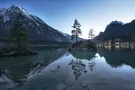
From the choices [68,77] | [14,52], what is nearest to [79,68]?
[68,77]

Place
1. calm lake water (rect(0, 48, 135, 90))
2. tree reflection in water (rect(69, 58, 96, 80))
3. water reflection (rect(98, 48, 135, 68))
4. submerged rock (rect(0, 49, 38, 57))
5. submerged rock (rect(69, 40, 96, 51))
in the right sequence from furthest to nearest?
1. submerged rock (rect(69, 40, 96, 51))
2. submerged rock (rect(0, 49, 38, 57))
3. water reflection (rect(98, 48, 135, 68))
4. tree reflection in water (rect(69, 58, 96, 80))
5. calm lake water (rect(0, 48, 135, 90))

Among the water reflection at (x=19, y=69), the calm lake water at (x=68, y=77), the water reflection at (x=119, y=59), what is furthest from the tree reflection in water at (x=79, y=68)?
the water reflection at (x=19, y=69)

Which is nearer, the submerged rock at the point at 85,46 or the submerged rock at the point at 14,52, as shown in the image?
the submerged rock at the point at 14,52

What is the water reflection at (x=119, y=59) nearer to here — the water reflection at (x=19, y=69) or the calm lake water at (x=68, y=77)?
the calm lake water at (x=68, y=77)

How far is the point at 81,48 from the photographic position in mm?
62312

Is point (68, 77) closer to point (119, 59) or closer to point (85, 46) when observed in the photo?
point (119, 59)

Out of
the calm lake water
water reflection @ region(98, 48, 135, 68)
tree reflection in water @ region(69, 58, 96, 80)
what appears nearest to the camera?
the calm lake water

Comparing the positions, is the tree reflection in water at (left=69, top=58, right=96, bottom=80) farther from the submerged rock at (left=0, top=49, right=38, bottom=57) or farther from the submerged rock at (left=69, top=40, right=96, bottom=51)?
the submerged rock at (left=69, top=40, right=96, bottom=51)

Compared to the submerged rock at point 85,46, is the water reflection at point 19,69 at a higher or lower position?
lower

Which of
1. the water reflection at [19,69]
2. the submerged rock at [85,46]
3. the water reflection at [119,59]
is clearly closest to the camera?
the water reflection at [19,69]

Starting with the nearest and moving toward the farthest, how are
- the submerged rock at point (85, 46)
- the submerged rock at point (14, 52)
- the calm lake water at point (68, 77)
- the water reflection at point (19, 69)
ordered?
1. the calm lake water at point (68, 77)
2. the water reflection at point (19, 69)
3. the submerged rock at point (14, 52)
4. the submerged rock at point (85, 46)

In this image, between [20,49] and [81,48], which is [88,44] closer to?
[81,48]

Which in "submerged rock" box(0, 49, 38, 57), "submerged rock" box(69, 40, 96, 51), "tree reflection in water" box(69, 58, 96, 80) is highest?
"submerged rock" box(69, 40, 96, 51)

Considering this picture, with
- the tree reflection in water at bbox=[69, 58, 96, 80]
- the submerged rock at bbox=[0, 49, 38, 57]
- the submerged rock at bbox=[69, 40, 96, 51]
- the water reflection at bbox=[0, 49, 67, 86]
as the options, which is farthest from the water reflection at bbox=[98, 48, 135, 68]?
the submerged rock at bbox=[0, 49, 38, 57]
